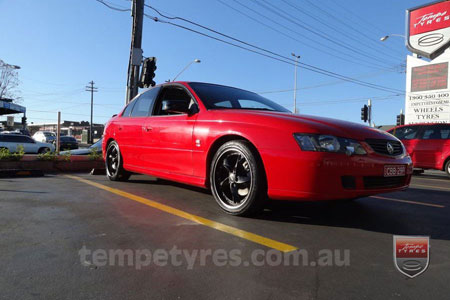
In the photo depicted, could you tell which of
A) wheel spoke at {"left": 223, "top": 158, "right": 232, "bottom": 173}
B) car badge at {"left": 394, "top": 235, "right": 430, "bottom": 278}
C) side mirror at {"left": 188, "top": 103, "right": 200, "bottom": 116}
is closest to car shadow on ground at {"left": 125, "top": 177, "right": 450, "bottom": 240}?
wheel spoke at {"left": 223, "top": 158, "right": 232, "bottom": 173}

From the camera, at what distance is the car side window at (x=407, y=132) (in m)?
9.41

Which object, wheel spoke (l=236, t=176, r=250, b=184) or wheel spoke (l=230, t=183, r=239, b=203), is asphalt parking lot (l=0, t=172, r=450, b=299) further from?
wheel spoke (l=236, t=176, r=250, b=184)

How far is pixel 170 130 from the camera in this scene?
13.2ft

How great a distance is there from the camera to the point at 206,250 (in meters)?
2.20

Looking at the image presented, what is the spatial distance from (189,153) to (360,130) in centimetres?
180

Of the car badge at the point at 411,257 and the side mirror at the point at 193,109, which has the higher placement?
the side mirror at the point at 193,109

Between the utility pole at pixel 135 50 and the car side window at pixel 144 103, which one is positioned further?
the utility pole at pixel 135 50

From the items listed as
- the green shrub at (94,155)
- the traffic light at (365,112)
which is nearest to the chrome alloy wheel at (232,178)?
the green shrub at (94,155)

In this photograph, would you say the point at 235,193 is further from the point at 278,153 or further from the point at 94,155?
the point at 94,155

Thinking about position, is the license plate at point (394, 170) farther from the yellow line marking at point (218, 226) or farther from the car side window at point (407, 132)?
the car side window at point (407, 132)

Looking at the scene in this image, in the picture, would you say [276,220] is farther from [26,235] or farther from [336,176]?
[26,235]

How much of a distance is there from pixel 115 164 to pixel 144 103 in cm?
131

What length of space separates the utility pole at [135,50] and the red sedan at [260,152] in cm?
608

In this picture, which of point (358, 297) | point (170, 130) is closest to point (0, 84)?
point (170, 130)
